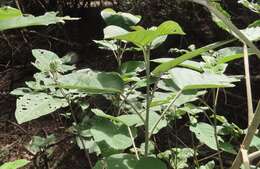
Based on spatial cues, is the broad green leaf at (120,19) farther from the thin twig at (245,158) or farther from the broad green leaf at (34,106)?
the thin twig at (245,158)

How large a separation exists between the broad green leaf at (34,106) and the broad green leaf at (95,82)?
0.11 m

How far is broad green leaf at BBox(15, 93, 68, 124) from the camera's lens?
0.91 m

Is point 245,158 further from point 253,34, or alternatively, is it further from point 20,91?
point 20,91

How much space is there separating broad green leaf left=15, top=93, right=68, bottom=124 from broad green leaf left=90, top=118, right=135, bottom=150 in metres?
0.10

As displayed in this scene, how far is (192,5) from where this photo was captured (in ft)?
8.20

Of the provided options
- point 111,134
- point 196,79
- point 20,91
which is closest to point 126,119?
point 111,134

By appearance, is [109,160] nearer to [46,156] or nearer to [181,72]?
[181,72]

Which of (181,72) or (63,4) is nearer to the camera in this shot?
(181,72)

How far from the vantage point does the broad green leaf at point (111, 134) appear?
3.04 feet

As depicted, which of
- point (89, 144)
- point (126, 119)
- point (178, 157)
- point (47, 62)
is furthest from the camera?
point (89, 144)

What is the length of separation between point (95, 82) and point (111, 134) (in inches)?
6.4

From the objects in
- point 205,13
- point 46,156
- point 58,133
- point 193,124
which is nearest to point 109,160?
point 193,124

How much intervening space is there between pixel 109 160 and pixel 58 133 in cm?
143

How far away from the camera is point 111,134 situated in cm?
95
